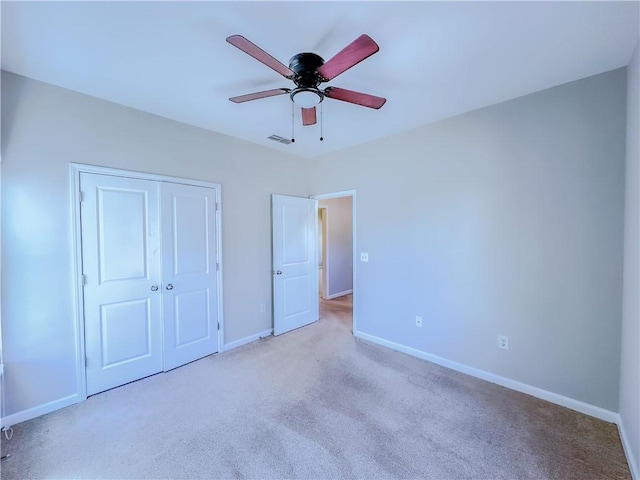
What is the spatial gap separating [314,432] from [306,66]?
2.57 meters

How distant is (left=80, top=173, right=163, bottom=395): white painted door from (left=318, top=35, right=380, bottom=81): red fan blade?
214 centimetres

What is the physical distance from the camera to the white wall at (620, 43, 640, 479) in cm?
160

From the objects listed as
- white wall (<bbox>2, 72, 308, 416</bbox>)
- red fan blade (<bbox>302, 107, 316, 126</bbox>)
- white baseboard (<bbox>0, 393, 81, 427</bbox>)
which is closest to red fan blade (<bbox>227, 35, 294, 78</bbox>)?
red fan blade (<bbox>302, 107, 316, 126</bbox>)

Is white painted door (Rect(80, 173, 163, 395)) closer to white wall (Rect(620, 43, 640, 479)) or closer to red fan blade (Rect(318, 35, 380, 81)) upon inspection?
red fan blade (Rect(318, 35, 380, 81))

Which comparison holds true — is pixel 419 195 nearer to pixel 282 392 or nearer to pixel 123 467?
pixel 282 392

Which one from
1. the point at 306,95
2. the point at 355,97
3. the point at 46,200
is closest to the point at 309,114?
the point at 306,95

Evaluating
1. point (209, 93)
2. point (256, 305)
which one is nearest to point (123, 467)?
point (256, 305)

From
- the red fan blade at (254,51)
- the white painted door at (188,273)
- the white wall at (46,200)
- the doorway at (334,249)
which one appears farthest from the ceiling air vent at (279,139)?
the doorway at (334,249)

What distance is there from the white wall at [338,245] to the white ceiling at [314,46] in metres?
3.39

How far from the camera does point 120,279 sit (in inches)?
98.7

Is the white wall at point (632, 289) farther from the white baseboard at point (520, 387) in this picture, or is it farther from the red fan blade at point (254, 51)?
the red fan blade at point (254, 51)

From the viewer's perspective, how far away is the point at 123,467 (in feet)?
5.39

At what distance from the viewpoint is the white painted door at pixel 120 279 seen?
2.35 meters

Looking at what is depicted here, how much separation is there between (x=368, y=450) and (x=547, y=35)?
293cm
